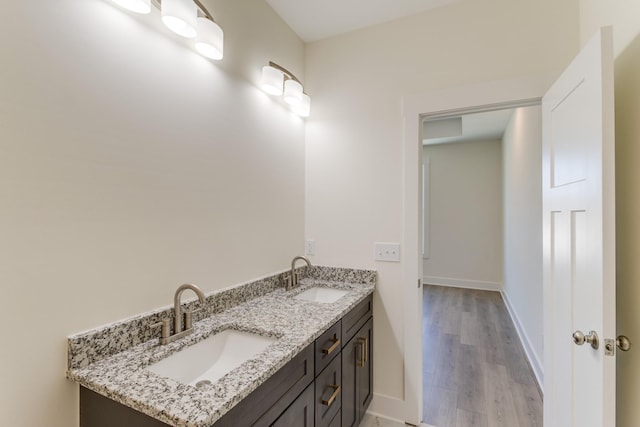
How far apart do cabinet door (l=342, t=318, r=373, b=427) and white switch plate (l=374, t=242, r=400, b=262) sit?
423mm

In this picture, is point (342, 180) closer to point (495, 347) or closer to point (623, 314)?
point (623, 314)

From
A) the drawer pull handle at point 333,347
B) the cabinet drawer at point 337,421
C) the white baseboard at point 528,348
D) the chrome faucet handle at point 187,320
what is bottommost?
the white baseboard at point 528,348

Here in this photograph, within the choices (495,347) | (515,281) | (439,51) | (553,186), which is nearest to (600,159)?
(553,186)

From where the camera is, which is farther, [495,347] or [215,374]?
[495,347]

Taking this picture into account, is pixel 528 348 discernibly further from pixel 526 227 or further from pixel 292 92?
pixel 292 92

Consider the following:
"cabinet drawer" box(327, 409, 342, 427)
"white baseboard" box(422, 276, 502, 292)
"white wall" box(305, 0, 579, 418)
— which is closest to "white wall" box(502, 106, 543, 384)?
"white baseboard" box(422, 276, 502, 292)

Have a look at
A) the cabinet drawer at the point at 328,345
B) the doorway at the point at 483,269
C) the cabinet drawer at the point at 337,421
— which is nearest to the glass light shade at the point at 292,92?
the cabinet drawer at the point at 328,345

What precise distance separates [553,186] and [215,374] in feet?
5.89

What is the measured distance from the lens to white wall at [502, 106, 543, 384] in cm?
254

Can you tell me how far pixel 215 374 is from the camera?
48.1 inches

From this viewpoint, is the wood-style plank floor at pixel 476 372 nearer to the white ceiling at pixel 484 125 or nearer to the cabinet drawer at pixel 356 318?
the cabinet drawer at pixel 356 318

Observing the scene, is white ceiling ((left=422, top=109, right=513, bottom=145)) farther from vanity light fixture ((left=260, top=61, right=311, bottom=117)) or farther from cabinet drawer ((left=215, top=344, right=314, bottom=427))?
cabinet drawer ((left=215, top=344, right=314, bottom=427))

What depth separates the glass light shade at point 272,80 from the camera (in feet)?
5.69

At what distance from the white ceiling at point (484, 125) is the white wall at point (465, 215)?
0.29 m
